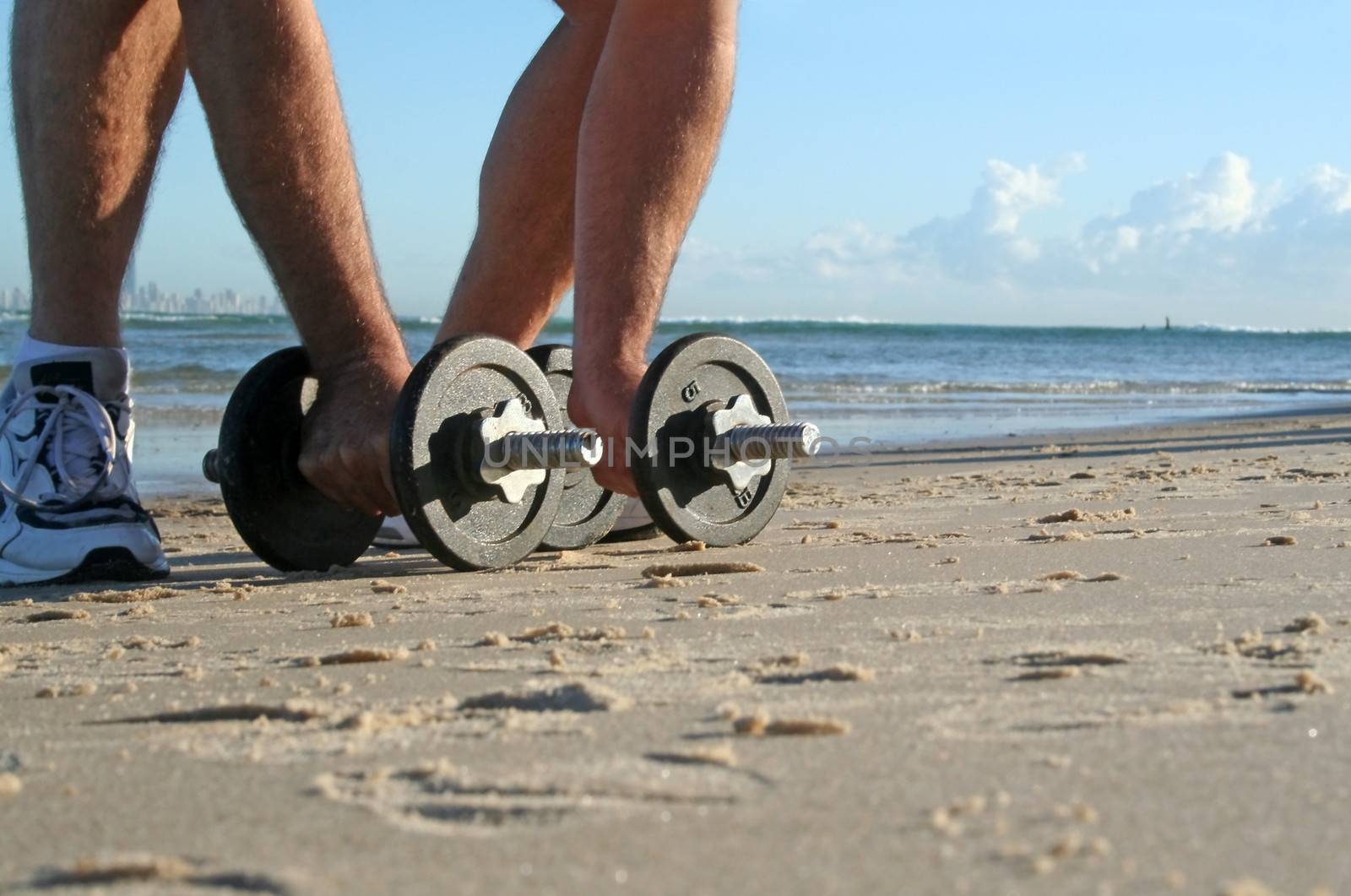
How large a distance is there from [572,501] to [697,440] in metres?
0.37

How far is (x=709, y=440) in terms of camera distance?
2105 millimetres

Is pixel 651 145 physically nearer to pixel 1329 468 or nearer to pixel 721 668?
pixel 721 668

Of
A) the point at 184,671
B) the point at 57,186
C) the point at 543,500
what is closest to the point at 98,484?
the point at 57,186

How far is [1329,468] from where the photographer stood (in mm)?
3805

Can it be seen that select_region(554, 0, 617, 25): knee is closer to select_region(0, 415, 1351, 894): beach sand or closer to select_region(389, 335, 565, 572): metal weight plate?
select_region(389, 335, 565, 572): metal weight plate

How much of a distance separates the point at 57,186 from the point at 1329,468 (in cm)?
329

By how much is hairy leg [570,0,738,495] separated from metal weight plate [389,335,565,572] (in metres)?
0.10

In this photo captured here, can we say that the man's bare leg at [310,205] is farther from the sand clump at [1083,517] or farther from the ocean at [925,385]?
the ocean at [925,385]

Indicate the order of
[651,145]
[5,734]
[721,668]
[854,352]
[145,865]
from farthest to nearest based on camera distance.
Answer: [854,352], [651,145], [721,668], [5,734], [145,865]

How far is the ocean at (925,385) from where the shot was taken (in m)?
7.06

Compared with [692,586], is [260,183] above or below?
above

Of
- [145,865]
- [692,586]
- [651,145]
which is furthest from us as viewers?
[651,145]

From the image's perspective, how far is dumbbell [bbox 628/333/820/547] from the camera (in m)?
2.03

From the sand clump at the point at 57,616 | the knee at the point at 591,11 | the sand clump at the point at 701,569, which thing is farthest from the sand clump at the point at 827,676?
the knee at the point at 591,11
